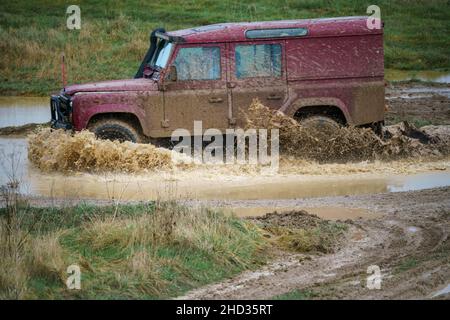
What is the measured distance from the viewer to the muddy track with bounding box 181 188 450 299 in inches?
357

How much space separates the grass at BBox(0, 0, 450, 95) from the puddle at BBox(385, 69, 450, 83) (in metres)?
0.49

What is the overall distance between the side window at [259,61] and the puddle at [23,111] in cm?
656

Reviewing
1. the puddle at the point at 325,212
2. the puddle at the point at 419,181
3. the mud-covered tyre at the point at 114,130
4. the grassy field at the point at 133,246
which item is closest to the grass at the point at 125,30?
the mud-covered tyre at the point at 114,130

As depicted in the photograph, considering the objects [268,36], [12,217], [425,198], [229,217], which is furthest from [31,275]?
[268,36]

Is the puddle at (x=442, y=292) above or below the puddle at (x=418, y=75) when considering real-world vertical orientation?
below

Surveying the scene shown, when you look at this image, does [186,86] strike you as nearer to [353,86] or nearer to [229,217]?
[353,86]

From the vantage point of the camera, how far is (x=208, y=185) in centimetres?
1480

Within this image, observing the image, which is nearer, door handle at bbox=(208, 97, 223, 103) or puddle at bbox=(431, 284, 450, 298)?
puddle at bbox=(431, 284, 450, 298)

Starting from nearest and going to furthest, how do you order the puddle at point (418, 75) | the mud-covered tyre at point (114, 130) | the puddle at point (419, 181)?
the puddle at point (419, 181) < the mud-covered tyre at point (114, 130) < the puddle at point (418, 75)

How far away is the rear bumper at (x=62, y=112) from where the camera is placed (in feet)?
49.8

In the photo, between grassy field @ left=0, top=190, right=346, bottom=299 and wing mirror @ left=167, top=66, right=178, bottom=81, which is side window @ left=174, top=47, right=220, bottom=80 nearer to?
wing mirror @ left=167, top=66, right=178, bottom=81

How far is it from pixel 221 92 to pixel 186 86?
0.56m

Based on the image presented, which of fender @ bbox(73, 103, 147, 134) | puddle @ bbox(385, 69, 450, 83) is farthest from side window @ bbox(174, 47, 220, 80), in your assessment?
puddle @ bbox(385, 69, 450, 83)

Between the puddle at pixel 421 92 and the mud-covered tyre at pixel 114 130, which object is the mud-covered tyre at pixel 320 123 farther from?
the puddle at pixel 421 92
